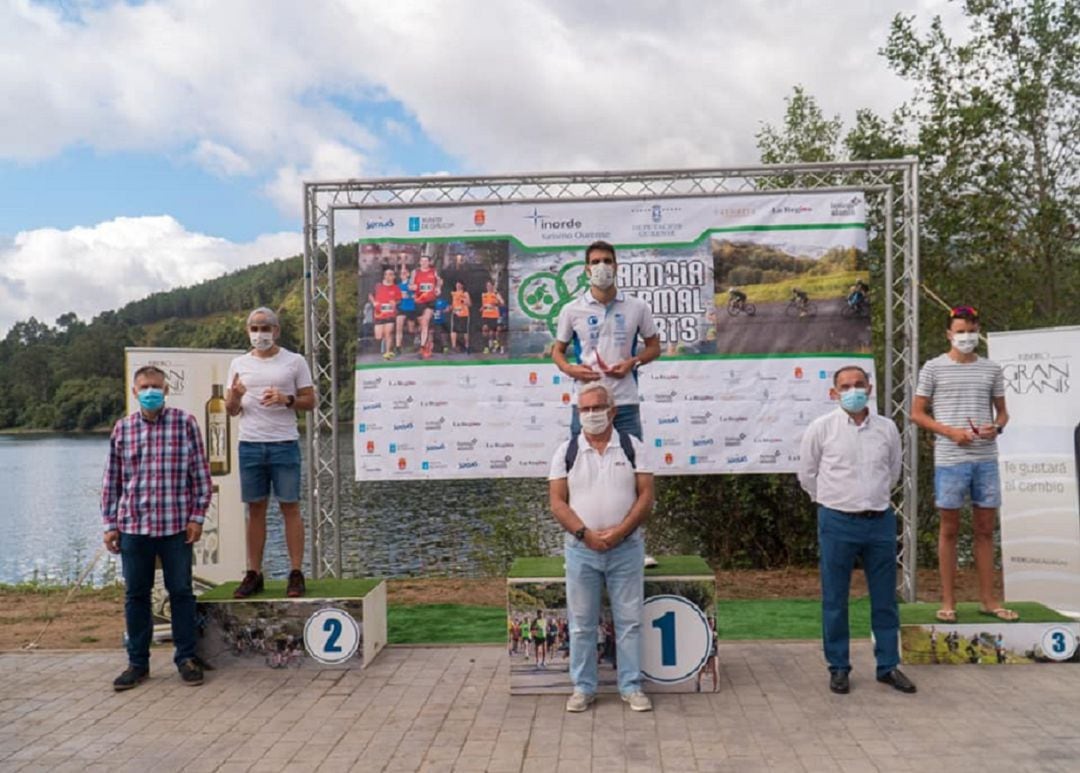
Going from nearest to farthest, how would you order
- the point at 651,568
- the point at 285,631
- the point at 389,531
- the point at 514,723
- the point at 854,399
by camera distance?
the point at 514,723 → the point at 854,399 → the point at 651,568 → the point at 285,631 → the point at 389,531

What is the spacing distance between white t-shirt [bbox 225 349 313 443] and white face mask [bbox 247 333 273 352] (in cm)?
6

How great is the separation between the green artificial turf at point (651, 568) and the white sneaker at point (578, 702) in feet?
2.08

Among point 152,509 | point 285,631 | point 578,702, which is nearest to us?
point 578,702

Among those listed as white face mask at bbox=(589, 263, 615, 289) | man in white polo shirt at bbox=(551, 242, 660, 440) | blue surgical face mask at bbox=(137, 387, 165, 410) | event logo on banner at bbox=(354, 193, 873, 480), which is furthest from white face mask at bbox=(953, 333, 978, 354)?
blue surgical face mask at bbox=(137, 387, 165, 410)

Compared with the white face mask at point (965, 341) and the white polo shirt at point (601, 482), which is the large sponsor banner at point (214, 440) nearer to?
the white polo shirt at point (601, 482)

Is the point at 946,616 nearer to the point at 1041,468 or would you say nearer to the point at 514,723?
the point at 1041,468

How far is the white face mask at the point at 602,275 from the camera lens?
17.2ft

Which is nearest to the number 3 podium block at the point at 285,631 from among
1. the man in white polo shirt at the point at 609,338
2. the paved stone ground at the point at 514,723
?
the paved stone ground at the point at 514,723

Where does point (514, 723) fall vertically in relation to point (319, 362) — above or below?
below

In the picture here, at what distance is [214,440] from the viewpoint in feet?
22.4

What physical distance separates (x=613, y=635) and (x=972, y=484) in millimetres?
2396

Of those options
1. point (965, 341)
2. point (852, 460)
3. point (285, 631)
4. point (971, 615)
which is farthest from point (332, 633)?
point (965, 341)

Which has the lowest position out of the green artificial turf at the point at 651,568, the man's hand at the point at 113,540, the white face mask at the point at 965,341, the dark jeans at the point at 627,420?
the green artificial turf at the point at 651,568

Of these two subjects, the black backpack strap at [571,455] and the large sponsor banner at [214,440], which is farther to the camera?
the large sponsor banner at [214,440]
